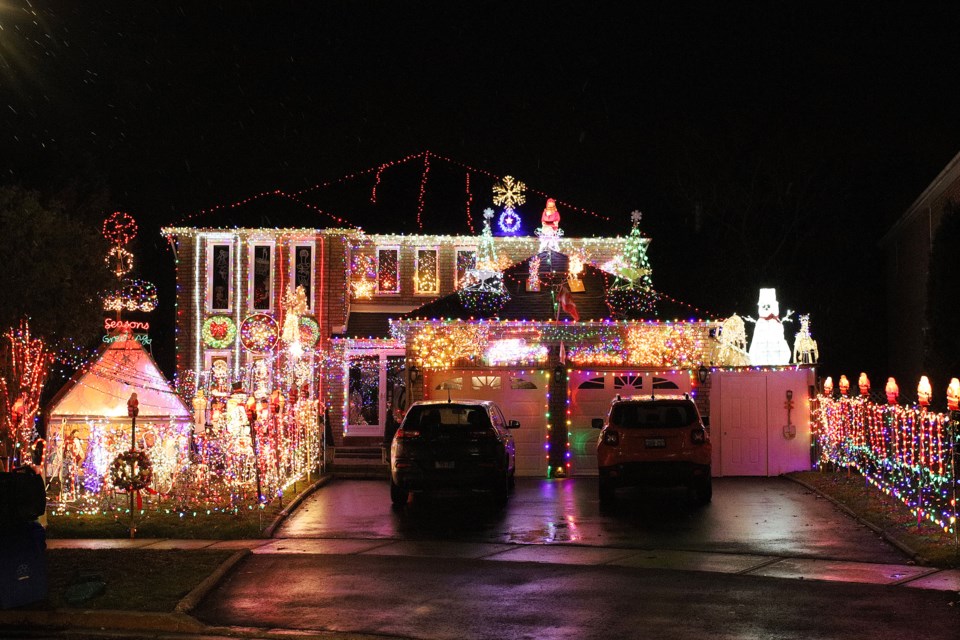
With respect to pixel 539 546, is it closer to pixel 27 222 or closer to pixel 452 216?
pixel 27 222

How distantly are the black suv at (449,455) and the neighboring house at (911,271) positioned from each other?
12.7m

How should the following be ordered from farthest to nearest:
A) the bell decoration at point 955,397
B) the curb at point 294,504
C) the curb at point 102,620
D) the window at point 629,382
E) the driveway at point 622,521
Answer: the window at point 629,382
the curb at point 294,504
the driveway at point 622,521
the bell decoration at point 955,397
the curb at point 102,620

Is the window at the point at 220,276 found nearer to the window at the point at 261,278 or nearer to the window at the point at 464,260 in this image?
the window at the point at 261,278

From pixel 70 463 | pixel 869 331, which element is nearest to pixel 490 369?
pixel 70 463

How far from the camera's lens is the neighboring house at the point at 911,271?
87.7ft

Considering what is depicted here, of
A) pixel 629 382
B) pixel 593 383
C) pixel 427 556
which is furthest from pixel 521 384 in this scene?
pixel 427 556

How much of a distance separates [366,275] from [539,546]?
651 inches

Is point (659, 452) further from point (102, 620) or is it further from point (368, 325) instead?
point (368, 325)

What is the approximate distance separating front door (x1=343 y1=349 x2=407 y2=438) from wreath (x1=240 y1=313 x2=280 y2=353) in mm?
2130

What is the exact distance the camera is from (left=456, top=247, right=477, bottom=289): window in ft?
95.8

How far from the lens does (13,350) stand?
21.4 m

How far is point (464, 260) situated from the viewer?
2938cm

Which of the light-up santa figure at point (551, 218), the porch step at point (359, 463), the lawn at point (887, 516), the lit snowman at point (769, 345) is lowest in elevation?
the porch step at point (359, 463)

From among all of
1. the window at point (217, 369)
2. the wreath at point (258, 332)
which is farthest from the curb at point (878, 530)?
the window at point (217, 369)
